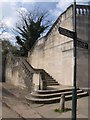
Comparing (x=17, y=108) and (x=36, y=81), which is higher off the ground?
(x=36, y=81)

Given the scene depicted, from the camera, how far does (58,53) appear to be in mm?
21703

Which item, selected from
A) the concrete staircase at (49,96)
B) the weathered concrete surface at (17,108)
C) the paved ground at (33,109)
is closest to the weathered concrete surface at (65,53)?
the concrete staircase at (49,96)

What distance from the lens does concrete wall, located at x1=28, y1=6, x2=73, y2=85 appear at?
1952 cm

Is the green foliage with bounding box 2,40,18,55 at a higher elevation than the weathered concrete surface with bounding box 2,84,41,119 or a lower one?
higher

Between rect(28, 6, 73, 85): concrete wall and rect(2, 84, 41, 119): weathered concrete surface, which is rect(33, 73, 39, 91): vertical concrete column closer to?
rect(2, 84, 41, 119): weathered concrete surface

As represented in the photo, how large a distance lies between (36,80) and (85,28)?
5.04m

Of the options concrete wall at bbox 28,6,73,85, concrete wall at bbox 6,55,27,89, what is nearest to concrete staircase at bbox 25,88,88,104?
concrete wall at bbox 28,6,73,85

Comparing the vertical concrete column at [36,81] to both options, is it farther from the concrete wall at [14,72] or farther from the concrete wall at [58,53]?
the concrete wall at [58,53]

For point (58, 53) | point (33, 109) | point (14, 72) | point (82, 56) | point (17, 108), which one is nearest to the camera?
point (33, 109)

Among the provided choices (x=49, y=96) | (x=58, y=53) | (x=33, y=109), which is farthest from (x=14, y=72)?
(x=33, y=109)

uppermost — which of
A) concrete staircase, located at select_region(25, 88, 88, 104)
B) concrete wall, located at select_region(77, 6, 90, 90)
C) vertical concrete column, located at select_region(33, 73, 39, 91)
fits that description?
concrete wall, located at select_region(77, 6, 90, 90)

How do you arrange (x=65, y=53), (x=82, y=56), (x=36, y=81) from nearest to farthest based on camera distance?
(x=36, y=81), (x=82, y=56), (x=65, y=53)

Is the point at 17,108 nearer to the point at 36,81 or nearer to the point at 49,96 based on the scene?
the point at 49,96

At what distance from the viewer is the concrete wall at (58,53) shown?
769 inches
